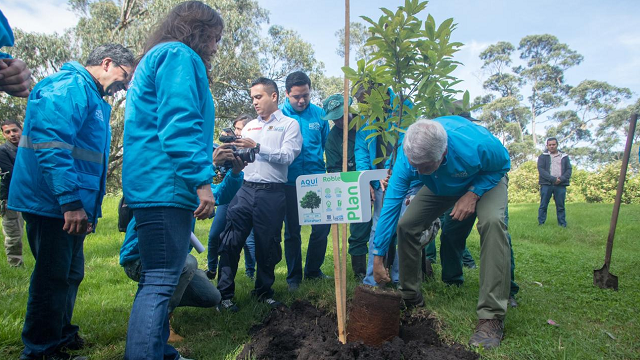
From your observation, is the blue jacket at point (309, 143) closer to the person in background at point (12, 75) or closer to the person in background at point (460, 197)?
the person in background at point (460, 197)

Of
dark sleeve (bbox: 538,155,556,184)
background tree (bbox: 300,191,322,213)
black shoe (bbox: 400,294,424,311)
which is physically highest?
background tree (bbox: 300,191,322,213)

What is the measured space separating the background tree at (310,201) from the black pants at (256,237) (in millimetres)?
1078

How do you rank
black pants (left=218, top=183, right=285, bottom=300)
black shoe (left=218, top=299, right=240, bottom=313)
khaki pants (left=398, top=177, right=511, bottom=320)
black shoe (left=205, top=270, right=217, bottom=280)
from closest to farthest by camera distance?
khaki pants (left=398, top=177, right=511, bottom=320) → black shoe (left=218, top=299, right=240, bottom=313) → black pants (left=218, top=183, right=285, bottom=300) → black shoe (left=205, top=270, right=217, bottom=280)

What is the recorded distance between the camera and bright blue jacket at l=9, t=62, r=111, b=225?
2.54 metres

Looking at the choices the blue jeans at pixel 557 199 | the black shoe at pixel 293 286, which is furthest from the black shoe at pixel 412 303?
the blue jeans at pixel 557 199

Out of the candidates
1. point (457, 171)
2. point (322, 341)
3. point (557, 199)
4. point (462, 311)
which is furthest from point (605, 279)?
point (557, 199)

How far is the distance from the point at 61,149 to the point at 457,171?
2721 mm

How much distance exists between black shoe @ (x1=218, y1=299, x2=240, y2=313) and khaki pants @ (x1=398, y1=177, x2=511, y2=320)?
4.93ft

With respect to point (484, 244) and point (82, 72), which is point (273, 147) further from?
point (484, 244)

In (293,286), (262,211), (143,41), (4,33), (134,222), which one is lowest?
(293,286)

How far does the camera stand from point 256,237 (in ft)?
13.1

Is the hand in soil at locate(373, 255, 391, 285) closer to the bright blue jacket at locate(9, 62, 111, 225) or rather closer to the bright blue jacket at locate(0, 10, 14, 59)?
the bright blue jacket at locate(9, 62, 111, 225)

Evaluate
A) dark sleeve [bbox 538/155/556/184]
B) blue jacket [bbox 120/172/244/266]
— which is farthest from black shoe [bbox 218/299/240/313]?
dark sleeve [bbox 538/155/556/184]

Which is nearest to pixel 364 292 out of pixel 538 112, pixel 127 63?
pixel 127 63
